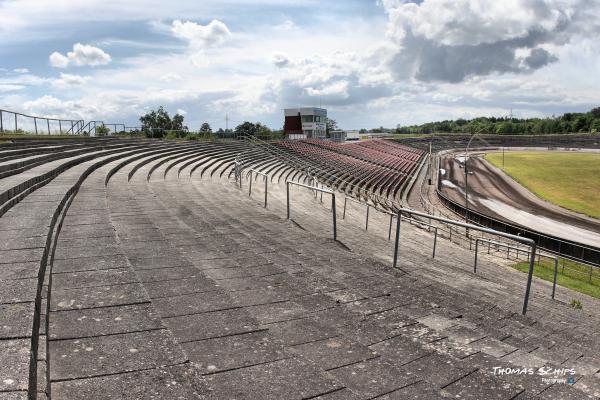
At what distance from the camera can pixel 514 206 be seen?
1629 inches

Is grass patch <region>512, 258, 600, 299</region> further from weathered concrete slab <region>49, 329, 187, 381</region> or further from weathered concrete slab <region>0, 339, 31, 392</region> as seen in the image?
weathered concrete slab <region>0, 339, 31, 392</region>

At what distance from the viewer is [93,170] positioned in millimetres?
14469

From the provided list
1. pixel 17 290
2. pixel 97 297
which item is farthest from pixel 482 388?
pixel 17 290

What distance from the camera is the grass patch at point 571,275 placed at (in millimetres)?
15640

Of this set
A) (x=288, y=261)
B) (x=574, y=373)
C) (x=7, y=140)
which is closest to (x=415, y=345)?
(x=574, y=373)

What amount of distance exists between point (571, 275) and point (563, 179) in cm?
4618

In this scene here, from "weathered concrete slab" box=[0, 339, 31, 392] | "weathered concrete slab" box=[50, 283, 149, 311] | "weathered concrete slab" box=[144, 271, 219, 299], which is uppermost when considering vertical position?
"weathered concrete slab" box=[0, 339, 31, 392]

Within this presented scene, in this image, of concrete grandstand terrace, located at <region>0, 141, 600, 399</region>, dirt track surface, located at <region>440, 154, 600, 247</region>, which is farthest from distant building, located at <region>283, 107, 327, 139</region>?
concrete grandstand terrace, located at <region>0, 141, 600, 399</region>


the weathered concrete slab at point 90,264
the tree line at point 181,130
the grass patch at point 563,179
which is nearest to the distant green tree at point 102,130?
the tree line at point 181,130

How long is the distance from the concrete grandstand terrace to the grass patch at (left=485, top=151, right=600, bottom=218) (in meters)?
38.0

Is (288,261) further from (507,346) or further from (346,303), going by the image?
(507,346)

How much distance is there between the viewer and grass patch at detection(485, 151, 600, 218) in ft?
139

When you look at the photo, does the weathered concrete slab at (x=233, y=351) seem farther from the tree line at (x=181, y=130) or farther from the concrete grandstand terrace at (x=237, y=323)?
the tree line at (x=181, y=130)

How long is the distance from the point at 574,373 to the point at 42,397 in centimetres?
408
